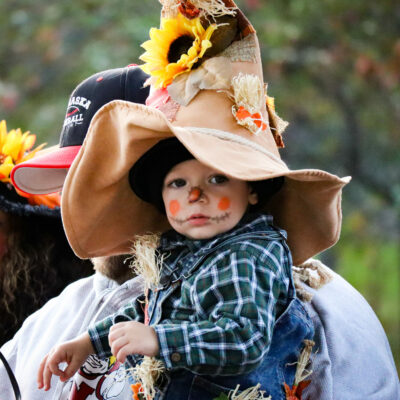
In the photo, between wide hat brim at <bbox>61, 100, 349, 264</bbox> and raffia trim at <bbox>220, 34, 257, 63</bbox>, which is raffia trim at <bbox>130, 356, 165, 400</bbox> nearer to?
wide hat brim at <bbox>61, 100, 349, 264</bbox>

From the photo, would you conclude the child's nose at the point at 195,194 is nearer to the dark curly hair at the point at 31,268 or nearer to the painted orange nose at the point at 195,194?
the painted orange nose at the point at 195,194

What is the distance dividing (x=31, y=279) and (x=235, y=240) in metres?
1.66

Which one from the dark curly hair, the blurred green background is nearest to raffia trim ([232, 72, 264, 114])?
the dark curly hair

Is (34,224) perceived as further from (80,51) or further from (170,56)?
(80,51)

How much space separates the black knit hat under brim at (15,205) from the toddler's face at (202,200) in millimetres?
1359

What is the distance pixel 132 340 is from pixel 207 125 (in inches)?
23.2

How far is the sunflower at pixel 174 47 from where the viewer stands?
2133 mm

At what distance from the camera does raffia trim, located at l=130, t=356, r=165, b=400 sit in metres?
2.04

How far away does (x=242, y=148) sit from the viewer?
6.84 ft

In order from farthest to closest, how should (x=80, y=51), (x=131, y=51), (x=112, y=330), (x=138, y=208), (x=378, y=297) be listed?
(x=378, y=297) → (x=80, y=51) → (x=131, y=51) → (x=138, y=208) → (x=112, y=330)

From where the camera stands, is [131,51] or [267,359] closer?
[267,359]

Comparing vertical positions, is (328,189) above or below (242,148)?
below

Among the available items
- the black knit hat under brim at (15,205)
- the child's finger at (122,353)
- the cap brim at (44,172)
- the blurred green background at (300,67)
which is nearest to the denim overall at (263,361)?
the child's finger at (122,353)

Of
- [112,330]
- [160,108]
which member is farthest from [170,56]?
[112,330]
